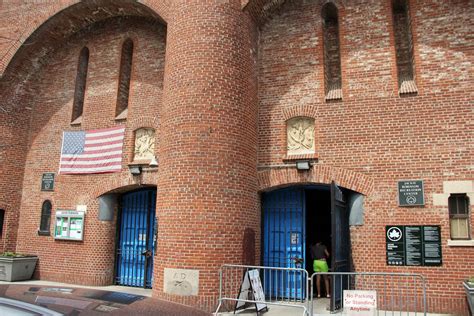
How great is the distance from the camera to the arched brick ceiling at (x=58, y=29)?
12.8 meters

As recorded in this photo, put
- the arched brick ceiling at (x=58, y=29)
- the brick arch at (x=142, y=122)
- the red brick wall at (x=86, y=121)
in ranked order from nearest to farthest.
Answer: the brick arch at (x=142, y=122)
the red brick wall at (x=86, y=121)
the arched brick ceiling at (x=58, y=29)

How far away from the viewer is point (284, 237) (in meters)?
10.8

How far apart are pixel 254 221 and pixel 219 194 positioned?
1.40 meters

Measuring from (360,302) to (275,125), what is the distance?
5174 mm

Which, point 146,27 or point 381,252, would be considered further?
point 146,27

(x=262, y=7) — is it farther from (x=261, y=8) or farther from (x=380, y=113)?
(x=380, y=113)

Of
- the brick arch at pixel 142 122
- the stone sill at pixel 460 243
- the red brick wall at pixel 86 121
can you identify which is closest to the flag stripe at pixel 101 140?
the red brick wall at pixel 86 121

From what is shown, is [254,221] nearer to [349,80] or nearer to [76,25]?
[349,80]

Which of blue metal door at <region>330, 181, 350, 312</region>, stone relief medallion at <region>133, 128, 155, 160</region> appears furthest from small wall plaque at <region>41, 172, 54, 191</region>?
blue metal door at <region>330, 181, 350, 312</region>

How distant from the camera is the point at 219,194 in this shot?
30.8ft

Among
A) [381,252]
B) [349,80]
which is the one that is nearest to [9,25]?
[349,80]

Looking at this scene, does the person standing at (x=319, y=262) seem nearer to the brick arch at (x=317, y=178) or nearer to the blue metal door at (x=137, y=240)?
the brick arch at (x=317, y=178)

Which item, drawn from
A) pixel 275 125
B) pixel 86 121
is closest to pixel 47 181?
pixel 86 121

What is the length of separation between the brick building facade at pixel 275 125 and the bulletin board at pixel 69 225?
214 mm
